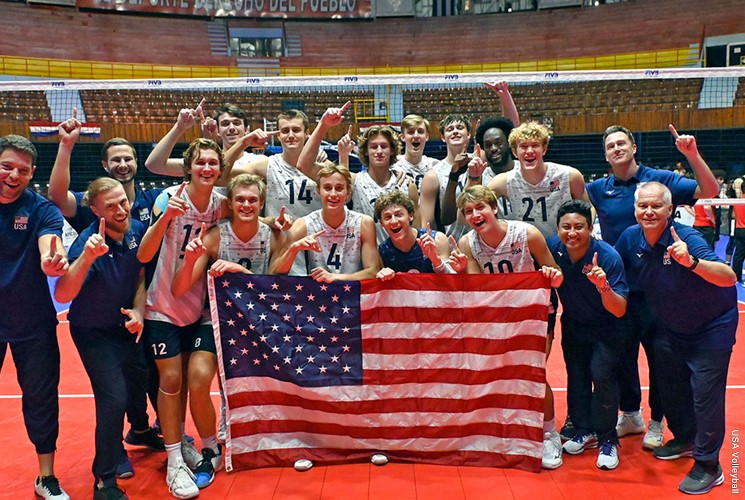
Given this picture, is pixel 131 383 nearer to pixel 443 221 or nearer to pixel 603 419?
pixel 443 221

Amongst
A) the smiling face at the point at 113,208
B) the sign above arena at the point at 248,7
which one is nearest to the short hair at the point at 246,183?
the smiling face at the point at 113,208

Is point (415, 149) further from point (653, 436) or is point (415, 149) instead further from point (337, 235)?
point (653, 436)

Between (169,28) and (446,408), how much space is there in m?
25.0

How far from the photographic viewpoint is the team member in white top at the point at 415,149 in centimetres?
543

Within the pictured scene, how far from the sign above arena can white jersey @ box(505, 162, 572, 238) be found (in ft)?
76.2

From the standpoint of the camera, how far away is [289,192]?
514 cm

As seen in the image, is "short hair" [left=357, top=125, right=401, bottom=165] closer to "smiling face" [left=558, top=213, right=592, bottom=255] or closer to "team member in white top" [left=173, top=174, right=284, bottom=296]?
"team member in white top" [left=173, top=174, right=284, bottom=296]

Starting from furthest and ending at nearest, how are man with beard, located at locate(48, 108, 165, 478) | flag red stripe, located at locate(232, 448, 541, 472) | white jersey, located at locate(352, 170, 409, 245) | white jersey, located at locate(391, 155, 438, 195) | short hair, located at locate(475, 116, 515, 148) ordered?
white jersey, located at locate(391, 155, 438, 195) → short hair, located at locate(475, 116, 515, 148) → white jersey, located at locate(352, 170, 409, 245) → flag red stripe, located at locate(232, 448, 541, 472) → man with beard, located at locate(48, 108, 165, 478)

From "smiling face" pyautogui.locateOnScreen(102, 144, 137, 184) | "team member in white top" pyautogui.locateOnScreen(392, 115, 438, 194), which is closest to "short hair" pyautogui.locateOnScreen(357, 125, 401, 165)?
"team member in white top" pyautogui.locateOnScreen(392, 115, 438, 194)

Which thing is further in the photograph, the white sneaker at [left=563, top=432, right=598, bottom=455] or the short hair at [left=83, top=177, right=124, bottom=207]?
the white sneaker at [left=563, top=432, right=598, bottom=455]

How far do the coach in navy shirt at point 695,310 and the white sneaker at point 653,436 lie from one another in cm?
53

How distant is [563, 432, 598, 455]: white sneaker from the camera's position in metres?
4.46

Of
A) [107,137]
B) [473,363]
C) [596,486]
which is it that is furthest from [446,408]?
[107,137]

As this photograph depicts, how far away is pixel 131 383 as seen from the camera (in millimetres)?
4492
